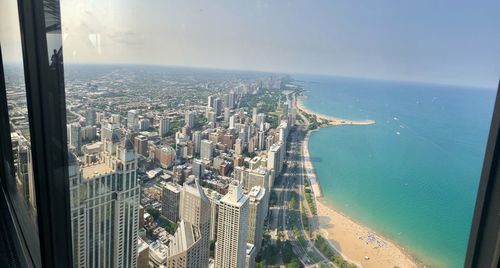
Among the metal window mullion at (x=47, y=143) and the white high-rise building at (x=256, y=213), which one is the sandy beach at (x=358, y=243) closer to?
the white high-rise building at (x=256, y=213)

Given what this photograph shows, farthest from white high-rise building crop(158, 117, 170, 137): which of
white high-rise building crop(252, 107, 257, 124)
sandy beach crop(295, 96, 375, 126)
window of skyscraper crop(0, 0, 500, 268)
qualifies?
sandy beach crop(295, 96, 375, 126)

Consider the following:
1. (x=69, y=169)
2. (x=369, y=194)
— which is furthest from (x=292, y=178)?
(x=69, y=169)

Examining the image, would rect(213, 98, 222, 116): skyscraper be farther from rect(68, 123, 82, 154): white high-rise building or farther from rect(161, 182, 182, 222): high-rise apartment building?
rect(68, 123, 82, 154): white high-rise building

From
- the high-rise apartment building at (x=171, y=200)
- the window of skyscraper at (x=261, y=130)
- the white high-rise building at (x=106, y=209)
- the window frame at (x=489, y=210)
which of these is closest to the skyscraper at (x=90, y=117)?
the window of skyscraper at (x=261, y=130)

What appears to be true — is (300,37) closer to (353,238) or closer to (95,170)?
(353,238)

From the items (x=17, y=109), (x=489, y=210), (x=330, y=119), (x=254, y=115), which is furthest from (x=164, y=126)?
(x=17, y=109)
